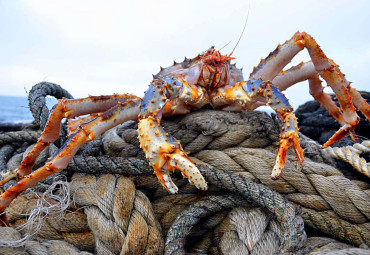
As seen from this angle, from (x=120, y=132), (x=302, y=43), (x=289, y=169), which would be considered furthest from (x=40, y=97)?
(x=302, y=43)

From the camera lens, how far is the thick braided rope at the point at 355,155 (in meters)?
1.37

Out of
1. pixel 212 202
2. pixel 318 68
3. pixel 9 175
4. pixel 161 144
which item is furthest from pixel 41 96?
pixel 318 68

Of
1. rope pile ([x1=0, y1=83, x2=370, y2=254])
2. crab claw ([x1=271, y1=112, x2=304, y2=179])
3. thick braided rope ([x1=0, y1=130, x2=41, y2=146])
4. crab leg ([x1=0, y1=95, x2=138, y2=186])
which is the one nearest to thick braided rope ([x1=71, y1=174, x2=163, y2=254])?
rope pile ([x1=0, y1=83, x2=370, y2=254])

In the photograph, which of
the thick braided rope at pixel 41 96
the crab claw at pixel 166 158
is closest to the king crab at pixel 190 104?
the crab claw at pixel 166 158

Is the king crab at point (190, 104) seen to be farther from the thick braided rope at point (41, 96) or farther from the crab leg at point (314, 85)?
the thick braided rope at point (41, 96)

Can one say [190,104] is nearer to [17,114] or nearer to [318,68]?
[318,68]

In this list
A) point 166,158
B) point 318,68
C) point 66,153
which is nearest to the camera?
point 166,158

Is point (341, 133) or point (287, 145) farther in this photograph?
point (341, 133)

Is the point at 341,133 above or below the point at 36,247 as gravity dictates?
above

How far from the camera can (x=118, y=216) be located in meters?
1.16

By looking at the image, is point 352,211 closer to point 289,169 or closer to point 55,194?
point 289,169

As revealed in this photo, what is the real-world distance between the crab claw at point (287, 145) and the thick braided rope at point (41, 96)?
1204 mm

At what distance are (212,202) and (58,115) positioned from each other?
0.85 m

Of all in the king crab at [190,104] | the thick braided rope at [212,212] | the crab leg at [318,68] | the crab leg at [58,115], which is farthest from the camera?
the crab leg at [318,68]
